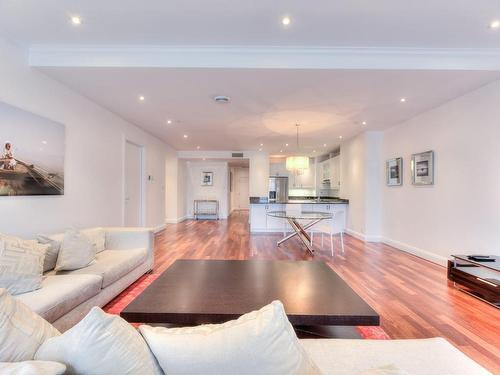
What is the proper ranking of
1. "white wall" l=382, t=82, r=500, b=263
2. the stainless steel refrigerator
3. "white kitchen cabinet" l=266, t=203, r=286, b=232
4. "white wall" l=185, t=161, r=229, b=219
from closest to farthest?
"white wall" l=382, t=82, r=500, b=263, "white kitchen cabinet" l=266, t=203, r=286, b=232, "white wall" l=185, t=161, r=229, b=219, the stainless steel refrigerator

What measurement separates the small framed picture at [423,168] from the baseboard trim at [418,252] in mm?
1116

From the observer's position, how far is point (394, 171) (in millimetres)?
5230

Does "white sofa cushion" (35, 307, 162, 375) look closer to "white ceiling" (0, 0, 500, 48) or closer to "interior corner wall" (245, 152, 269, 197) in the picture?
"white ceiling" (0, 0, 500, 48)

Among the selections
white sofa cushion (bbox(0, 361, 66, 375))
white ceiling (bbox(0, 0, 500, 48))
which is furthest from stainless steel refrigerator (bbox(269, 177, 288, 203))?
white sofa cushion (bbox(0, 361, 66, 375))

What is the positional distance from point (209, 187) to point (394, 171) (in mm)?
6856

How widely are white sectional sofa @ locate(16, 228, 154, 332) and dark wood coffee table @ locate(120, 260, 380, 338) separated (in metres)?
0.61

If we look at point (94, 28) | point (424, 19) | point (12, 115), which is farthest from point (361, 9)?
point (12, 115)

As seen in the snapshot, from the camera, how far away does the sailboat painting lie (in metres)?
2.53

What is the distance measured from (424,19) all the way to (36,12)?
3.30 meters

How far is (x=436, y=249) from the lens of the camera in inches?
162

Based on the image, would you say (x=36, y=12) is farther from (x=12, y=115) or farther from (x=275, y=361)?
(x=275, y=361)

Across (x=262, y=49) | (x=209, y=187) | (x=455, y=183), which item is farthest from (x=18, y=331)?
(x=209, y=187)

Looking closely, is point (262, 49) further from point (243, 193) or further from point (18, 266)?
point (243, 193)

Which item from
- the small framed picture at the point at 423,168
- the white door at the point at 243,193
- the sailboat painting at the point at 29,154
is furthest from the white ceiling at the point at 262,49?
the white door at the point at 243,193
